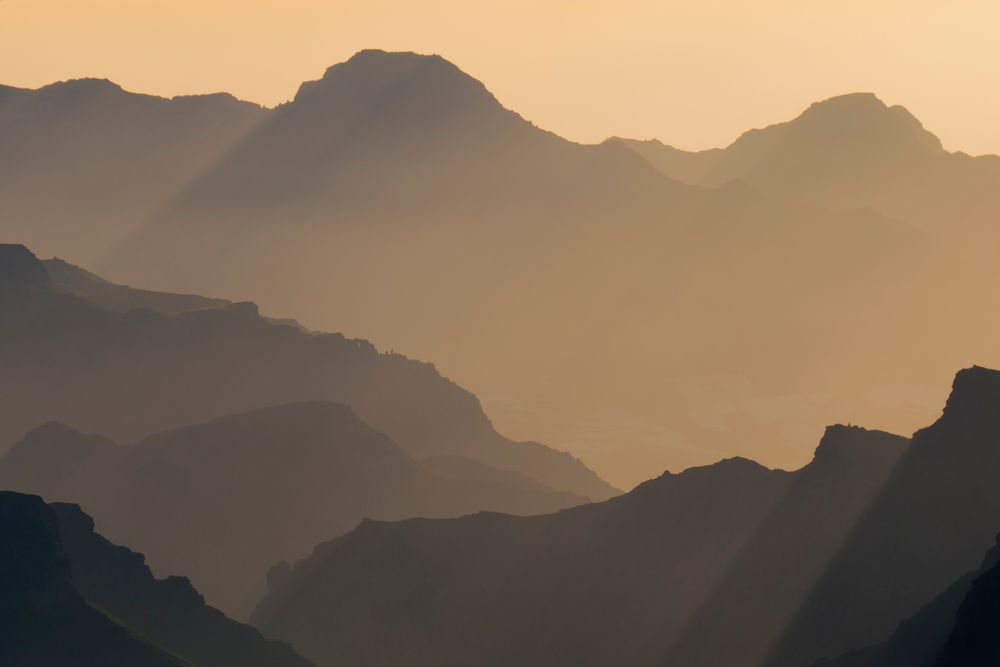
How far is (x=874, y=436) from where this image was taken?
146500 mm

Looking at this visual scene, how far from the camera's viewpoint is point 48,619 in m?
114

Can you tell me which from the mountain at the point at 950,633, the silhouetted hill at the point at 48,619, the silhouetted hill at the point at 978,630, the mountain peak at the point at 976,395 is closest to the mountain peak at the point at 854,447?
the mountain peak at the point at 976,395

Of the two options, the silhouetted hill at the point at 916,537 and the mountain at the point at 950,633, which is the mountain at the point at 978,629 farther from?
the silhouetted hill at the point at 916,537

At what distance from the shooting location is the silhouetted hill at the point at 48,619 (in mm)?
111562

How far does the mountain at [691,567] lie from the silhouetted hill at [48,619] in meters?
35.3

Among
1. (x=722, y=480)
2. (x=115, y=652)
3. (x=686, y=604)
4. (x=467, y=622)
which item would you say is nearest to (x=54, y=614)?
(x=115, y=652)

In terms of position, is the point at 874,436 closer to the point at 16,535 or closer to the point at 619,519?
the point at 619,519

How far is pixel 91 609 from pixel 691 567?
52.7 meters

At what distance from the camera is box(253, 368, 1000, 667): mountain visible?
129m

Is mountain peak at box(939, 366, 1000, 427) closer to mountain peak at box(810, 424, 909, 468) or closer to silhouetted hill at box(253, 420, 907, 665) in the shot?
silhouetted hill at box(253, 420, 907, 665)

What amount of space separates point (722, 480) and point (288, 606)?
42.0 metres

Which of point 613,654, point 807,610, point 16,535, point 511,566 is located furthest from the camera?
point 511,566

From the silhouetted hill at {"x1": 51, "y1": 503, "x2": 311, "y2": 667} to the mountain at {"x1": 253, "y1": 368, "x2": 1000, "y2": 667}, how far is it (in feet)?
54.0

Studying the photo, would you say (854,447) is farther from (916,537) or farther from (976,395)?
(916,537)
